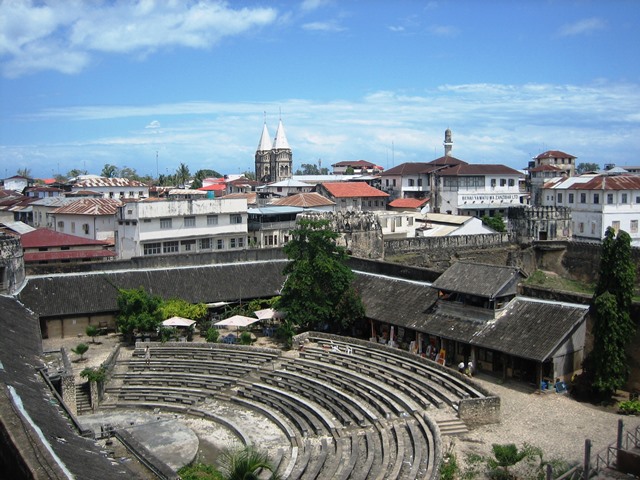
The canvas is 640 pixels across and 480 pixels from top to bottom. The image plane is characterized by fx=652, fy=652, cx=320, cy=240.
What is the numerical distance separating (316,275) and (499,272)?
9.26 m

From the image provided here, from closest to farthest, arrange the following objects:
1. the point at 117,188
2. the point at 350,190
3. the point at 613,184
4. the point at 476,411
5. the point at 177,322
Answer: the point at 476,411, the point at 177,322, the point at 613,184, the point at 350,190, the point at 117,188

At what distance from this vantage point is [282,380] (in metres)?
27.9

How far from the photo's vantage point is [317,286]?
3322cm

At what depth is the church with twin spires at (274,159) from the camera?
11831 centimetres

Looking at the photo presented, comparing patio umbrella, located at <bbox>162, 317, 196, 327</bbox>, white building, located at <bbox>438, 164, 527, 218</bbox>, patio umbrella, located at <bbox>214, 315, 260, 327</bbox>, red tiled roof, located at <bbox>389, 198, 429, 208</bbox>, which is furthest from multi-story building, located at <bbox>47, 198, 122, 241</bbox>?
white building, located at <bbox>438, 164, 527, 218</bbox>

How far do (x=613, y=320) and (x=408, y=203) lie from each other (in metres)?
47.4

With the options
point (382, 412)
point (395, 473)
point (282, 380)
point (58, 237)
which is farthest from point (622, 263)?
point (58, 237)

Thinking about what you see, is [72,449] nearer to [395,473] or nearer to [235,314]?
[395,473]

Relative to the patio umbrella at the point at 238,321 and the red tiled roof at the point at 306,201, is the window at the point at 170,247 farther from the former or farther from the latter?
the patio umbrella at the point at 238,321

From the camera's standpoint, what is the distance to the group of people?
27.0 meters

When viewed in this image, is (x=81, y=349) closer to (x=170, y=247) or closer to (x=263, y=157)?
(x=170, y=247)

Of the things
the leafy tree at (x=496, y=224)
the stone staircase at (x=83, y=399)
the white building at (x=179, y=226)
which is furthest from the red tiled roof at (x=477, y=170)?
the stone staircase at (x=83, y=399)

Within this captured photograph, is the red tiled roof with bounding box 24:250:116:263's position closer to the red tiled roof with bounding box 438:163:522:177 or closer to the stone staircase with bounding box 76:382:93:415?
the stone staircase with bounding box 76:382:93:415

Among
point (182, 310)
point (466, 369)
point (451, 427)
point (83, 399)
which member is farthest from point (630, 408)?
point (182, 310)
